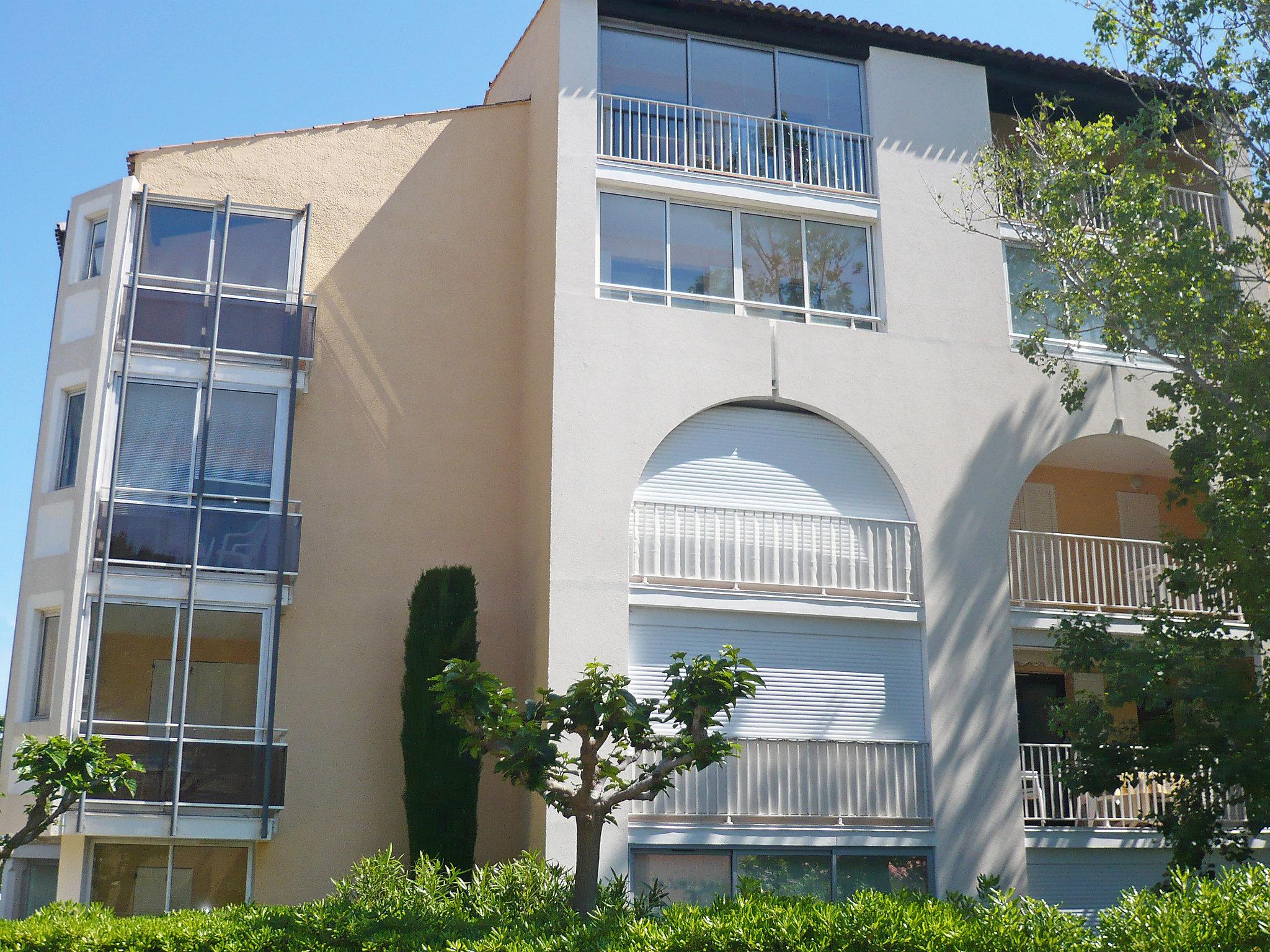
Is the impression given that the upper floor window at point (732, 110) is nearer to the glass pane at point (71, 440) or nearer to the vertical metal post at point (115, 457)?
the vertical metal post at point (115, 457)

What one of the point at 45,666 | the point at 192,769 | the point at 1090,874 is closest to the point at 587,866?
the point at 192,769

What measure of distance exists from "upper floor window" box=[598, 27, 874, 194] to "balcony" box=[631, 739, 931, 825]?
26.7 feet

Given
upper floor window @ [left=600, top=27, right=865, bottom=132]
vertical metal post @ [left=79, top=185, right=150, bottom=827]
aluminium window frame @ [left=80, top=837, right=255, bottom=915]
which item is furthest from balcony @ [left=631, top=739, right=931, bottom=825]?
upper floor window @ [left=600, top=27, right=865, bottom=132]

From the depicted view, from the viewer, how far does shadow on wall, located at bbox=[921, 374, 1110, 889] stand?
1670 centimetres

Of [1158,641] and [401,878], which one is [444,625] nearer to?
[401,878]

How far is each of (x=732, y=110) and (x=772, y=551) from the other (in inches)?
267

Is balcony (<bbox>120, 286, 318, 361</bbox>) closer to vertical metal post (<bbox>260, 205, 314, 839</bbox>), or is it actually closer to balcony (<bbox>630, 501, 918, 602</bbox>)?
vertical metal post (<bbox>260, 205, 314, 839</bbox>)

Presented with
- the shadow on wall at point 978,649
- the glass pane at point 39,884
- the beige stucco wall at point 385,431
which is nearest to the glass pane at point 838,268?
the shadow on wall at point 978,649

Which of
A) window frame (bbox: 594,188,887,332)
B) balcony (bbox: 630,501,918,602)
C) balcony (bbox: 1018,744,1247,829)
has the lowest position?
balcony (bbox: 1018,744,1247,829)

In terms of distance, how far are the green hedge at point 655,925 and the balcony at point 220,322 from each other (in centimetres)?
745

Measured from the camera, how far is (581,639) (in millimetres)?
15828

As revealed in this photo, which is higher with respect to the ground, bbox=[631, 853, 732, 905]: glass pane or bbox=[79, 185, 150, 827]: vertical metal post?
bbox=[79, 185, 150, 827]: vertical metal post

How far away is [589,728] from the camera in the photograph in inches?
472

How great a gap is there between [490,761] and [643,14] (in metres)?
10.9
